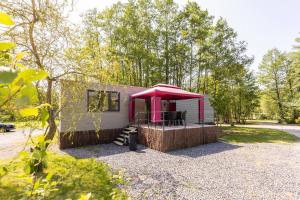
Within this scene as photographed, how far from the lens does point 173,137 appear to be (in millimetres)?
9453

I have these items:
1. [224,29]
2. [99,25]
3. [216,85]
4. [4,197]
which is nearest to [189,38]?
[224,29]

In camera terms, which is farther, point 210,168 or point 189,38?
point 189,38

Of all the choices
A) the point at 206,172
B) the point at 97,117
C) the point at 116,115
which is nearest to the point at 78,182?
the point at 206,172

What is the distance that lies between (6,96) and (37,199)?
119cm

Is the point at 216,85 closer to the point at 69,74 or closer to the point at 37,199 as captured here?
the point at 69,74

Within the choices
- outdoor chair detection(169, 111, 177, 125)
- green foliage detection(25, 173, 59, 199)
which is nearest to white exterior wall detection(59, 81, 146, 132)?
outdoor chair detection(169, 111, 177, 125)

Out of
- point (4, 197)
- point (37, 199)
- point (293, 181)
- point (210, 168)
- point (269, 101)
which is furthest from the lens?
point (269, 101)

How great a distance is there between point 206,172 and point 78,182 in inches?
167

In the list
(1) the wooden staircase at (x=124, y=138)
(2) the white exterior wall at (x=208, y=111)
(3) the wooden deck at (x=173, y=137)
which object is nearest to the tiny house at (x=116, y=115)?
(3) the wooden deck at (x=173, y=137)

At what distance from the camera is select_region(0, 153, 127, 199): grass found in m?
4.45

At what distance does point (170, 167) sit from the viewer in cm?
653

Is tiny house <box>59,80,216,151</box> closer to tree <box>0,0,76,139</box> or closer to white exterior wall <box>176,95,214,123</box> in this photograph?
white exterior wall <box>176,95,214,123</box>

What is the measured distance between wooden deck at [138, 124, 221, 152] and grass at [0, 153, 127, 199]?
133 inches

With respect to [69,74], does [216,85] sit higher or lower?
higher
